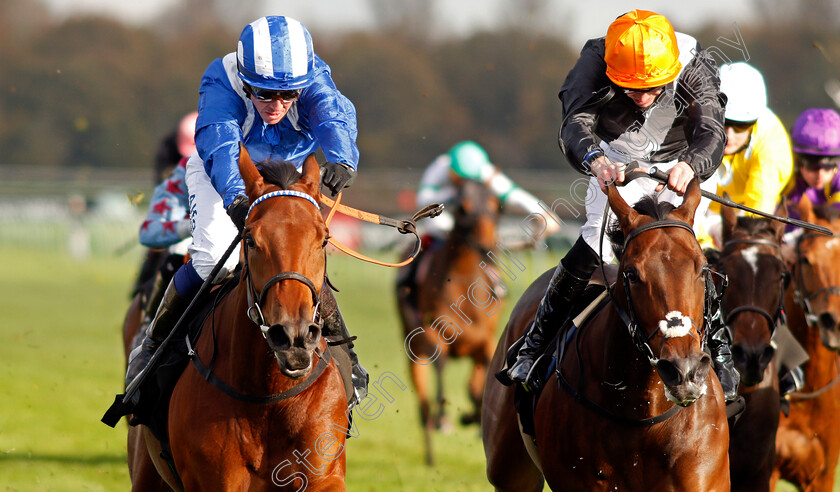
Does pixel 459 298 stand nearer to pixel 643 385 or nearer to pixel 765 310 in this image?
pixel 765 310

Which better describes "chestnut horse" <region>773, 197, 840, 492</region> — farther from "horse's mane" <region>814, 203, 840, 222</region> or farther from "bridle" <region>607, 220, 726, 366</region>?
"bridle" <region>607, 220, 726, 366</region>

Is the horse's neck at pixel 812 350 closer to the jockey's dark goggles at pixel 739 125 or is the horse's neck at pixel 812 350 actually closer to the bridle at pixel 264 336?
the jockey's dark goggles at pixel 739 125

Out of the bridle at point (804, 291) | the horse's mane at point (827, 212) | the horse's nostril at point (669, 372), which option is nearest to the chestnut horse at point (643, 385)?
the horse's nostril at point (669, 372)

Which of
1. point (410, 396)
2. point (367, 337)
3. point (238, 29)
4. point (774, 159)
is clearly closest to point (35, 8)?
point (238, 29)

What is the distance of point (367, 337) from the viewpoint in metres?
14.0

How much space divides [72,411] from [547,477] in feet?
20.9

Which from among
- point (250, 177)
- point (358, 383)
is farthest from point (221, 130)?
point (358, 383)

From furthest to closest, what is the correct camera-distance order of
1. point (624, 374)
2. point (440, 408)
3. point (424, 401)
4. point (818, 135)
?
point (440, 408)
point (424, 401)
point (818, 135)
point (624, 374)

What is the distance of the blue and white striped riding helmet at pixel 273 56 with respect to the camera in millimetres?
4078

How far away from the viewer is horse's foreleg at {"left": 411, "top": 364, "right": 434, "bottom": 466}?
7914 mm

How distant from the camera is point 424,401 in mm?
8266

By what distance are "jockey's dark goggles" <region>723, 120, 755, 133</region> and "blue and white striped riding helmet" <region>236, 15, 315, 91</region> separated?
97.3 inches

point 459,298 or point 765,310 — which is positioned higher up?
point 765,310

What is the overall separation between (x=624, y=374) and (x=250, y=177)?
1.55m
